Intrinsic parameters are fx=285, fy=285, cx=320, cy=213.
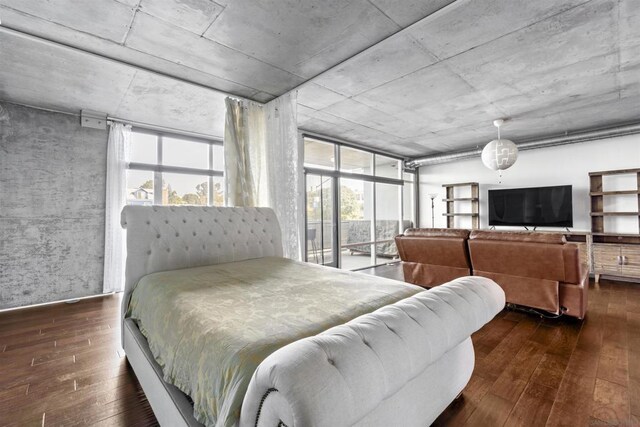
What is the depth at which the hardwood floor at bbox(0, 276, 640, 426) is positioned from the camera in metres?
1.62

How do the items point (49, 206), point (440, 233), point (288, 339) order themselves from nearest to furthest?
point (288, 339), point (440, 233), point (49, 206)

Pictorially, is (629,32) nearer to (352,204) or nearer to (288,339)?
(288,339)

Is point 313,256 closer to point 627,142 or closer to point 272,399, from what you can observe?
point 272,399

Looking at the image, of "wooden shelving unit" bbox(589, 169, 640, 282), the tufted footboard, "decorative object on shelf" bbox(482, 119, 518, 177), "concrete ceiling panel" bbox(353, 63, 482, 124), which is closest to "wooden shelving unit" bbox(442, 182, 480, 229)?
"wooden shelving unit" bbox(589, 169, 640, 282)

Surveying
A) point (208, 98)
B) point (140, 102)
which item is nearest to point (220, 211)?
point (208, 98)

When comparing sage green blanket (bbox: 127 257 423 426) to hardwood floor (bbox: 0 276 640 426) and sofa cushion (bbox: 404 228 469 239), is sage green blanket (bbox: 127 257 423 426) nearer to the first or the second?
hardwood floor (bbox: 0 276 640 426)

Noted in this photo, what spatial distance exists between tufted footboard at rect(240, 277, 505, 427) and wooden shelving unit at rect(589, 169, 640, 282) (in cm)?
523

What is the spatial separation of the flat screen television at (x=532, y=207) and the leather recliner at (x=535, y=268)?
3194 mm

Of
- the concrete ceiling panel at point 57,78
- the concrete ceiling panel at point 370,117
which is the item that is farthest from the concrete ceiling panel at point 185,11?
the concrete ceiling panel at point 370,117

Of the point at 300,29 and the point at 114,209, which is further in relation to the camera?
the point at 114,209

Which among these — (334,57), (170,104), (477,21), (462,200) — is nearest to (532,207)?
(462,200)

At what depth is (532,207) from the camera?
5.95m

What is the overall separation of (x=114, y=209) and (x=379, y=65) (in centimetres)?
417

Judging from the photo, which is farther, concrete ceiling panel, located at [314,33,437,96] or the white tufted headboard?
concrete ceiling panel, located at [314,33,437,96]
